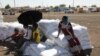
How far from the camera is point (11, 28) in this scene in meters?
14.4

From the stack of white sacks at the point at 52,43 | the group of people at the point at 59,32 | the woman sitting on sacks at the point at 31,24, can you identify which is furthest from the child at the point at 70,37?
the woman sitting on sacks at the point at 31,24

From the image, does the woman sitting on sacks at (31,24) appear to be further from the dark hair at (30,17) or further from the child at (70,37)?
the child at (70,37)

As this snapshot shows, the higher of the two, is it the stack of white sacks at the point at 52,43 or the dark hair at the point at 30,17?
the dark hair at the point at 30,17

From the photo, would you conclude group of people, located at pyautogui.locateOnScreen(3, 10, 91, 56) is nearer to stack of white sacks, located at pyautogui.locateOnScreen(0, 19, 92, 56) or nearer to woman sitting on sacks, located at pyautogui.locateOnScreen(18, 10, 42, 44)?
woman sitting on sacks, located at pyautogui.locateOnScreen(18, 10, 42, 44)

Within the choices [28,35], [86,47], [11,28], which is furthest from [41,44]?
[11,28]

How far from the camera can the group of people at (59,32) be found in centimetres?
1185

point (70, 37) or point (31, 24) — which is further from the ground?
point (31, 24)

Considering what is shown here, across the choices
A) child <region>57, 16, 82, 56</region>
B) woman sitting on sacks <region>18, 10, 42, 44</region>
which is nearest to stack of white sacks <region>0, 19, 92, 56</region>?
child <region>57, 16, 82, 56</region>

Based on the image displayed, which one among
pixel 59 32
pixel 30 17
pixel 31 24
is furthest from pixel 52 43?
pixel 30 17

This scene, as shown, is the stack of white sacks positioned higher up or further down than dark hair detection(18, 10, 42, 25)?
further down

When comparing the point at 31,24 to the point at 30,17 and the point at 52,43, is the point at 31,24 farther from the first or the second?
the point at 52,43

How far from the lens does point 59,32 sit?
40.2 ft

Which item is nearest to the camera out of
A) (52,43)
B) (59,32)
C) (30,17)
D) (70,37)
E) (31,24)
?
(70,37)

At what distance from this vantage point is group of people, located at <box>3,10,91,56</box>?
38.9ft
